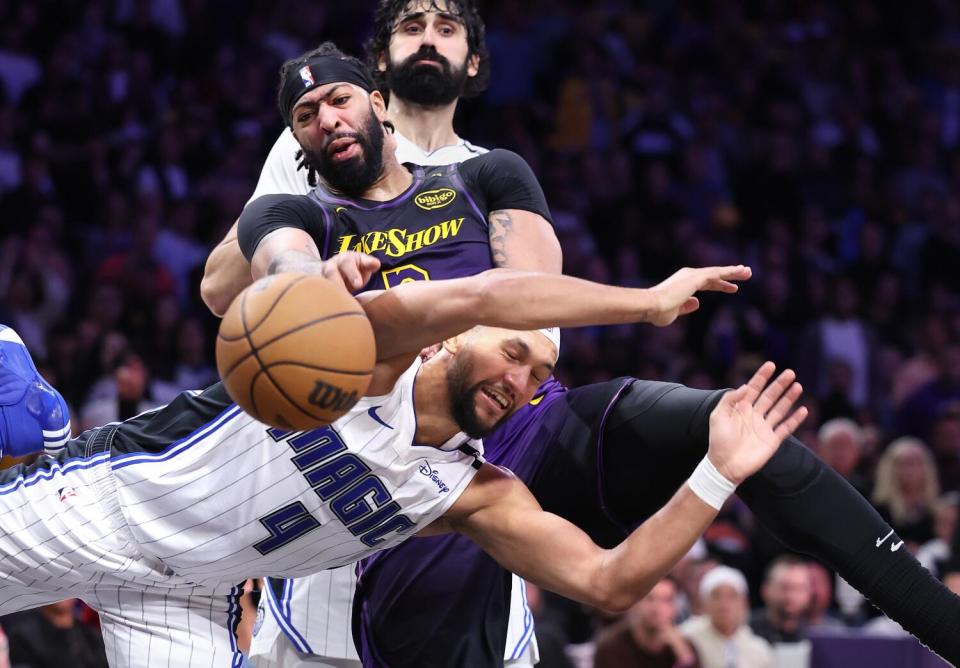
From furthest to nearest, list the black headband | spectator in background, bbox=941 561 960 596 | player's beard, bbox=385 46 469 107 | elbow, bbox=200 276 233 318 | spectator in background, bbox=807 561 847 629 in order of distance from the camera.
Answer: spectator in background, bbox=807 561 847 629, spectator in background, bbox=941 561 960 596, player's beard, bbox=385 46 469 107, elbow, bbox=200 276 233 318, the black headband

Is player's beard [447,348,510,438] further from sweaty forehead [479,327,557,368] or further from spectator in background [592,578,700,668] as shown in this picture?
spectator in background [592,578,700,668]

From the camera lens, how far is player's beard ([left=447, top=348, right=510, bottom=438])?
4043mm

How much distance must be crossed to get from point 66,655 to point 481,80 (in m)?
3.17

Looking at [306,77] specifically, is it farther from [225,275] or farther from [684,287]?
[684,287]

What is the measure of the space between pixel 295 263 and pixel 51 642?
331cm

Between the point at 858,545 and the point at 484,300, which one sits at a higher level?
the point at 484,300

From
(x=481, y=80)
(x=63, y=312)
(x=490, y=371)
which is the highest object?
(x=481, y=80)

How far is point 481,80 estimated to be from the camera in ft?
18.6

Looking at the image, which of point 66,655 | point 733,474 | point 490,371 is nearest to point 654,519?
point 733,474

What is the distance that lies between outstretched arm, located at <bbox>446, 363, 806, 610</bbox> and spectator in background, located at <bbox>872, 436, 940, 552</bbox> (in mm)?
5139

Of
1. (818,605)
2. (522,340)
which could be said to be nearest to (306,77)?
(522,340)

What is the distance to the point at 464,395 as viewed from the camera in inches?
159

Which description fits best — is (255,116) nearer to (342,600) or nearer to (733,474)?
(342,600)

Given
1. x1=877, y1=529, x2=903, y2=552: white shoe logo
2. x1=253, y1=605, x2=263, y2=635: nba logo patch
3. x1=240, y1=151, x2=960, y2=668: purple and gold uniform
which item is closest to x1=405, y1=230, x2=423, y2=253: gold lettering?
x1=240, y1=151, x2=960, y2=668: purple and gold uniform
